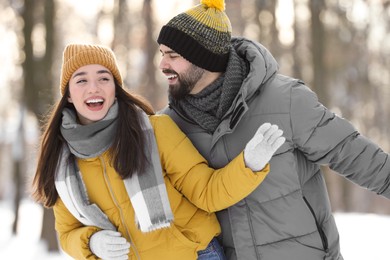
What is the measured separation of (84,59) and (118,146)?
54cm

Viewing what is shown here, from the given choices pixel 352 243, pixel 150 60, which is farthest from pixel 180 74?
pixel 150 60

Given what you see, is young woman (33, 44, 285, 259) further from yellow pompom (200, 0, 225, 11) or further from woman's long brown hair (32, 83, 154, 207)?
yellow pompom (200, 0, 225, 11)

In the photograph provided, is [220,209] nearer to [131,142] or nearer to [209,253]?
[209,253]

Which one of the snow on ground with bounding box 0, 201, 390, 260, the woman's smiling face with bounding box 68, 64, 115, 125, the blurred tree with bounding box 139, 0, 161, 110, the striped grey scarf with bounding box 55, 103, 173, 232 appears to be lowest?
the snow on ground with bounding box 0, 201, 390, 260

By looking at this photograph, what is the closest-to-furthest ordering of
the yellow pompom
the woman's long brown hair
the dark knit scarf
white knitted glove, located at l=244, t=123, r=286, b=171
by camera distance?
white knitted glove, located at l=244, t=123, r=286, b=171 < the woman's long brown hair < the dark knit scarf < the yellow pompom

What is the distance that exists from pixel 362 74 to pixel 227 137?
60.5 feet

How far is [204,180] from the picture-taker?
288cm

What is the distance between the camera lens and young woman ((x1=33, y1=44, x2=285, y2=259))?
2852 millimetres

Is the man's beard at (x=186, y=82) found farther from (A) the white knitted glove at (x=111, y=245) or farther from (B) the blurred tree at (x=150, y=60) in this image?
(B) the blurred tree at (x=150, y=60)

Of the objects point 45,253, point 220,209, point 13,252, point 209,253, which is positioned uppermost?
point 220,209

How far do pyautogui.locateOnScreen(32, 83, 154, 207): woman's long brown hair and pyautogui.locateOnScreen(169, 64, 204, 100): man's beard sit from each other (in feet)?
0.63

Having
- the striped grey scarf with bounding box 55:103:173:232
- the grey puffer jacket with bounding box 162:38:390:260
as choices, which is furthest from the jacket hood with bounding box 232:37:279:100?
the striped grey scarf with bounding box 55:103:173:232

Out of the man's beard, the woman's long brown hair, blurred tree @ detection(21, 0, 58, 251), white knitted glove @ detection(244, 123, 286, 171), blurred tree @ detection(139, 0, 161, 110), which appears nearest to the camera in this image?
white knitted glove @ detection(244, 123, 286, 171)

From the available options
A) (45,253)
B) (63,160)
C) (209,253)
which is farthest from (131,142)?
(45,253)
